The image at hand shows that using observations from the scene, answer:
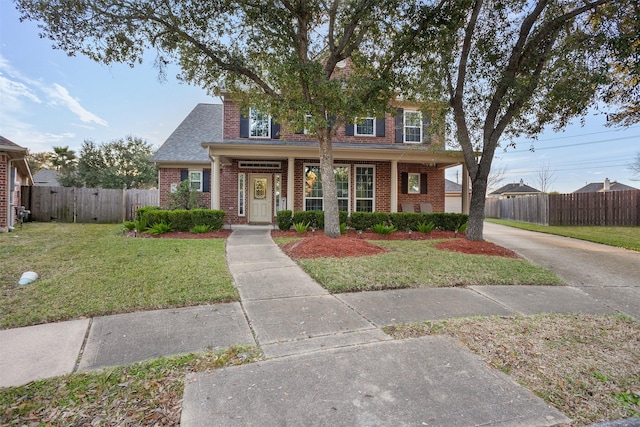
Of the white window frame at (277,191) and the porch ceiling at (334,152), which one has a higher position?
the porch ceiling at (334,152)

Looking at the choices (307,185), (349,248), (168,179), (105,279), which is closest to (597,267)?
(349,248)

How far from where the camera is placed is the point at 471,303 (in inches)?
174

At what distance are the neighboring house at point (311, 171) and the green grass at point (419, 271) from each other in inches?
246

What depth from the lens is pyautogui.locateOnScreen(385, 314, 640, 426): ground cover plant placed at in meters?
2.27

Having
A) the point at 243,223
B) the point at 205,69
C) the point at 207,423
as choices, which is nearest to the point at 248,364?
the point at 207,423

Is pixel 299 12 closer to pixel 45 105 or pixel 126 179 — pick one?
pixel 45 105

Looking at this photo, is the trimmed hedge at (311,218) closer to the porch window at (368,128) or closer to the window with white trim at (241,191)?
the window with white trim at (241,191)

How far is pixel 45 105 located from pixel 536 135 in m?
18.9

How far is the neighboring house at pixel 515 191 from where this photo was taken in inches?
1547

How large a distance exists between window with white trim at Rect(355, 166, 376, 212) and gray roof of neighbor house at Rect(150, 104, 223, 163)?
6.84 metres

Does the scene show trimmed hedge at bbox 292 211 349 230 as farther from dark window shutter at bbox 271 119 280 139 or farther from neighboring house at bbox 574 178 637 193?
neighboring house at bbox 574 178 637 193

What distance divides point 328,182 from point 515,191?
39.2 metres

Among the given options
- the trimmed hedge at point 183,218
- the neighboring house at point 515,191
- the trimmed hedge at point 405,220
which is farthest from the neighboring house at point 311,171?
the neighboring house at point 515,191

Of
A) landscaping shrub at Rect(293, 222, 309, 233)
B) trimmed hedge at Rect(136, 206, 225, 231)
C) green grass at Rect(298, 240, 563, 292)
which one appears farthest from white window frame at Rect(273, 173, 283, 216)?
green grass at Rect(298, 240, 563, 292)
